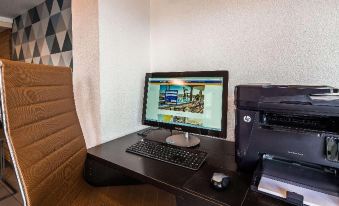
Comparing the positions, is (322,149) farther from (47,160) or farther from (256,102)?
(47,160)

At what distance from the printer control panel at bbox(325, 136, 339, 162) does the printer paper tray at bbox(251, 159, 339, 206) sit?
0.23ft

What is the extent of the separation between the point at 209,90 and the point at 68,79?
777mm

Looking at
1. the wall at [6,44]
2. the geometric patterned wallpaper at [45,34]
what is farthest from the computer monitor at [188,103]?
the wall at [6,44]

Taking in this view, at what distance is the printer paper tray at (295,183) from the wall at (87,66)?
0.94 meters

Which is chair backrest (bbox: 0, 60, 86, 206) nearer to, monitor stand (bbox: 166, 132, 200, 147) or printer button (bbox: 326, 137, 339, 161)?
monitor stand (bbox: 166, 132, 200, 147)

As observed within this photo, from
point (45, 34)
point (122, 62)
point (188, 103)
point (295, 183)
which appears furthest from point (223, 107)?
point (45, 34)

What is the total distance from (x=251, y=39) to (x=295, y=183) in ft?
2.64

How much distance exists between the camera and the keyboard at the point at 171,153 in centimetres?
87

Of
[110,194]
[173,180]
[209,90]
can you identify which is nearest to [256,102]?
[209,90]

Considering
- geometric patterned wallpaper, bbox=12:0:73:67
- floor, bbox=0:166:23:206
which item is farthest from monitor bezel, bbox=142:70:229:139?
floor, bbox=0:166:23:206

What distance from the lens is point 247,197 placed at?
0.65m

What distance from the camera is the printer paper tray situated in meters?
0.59

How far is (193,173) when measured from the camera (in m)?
0.81

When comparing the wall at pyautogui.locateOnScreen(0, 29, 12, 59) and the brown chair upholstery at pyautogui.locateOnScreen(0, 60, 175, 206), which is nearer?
the brown chair upholstery at pyautogui.locateOnScreen(0, 60, 175, 206)
